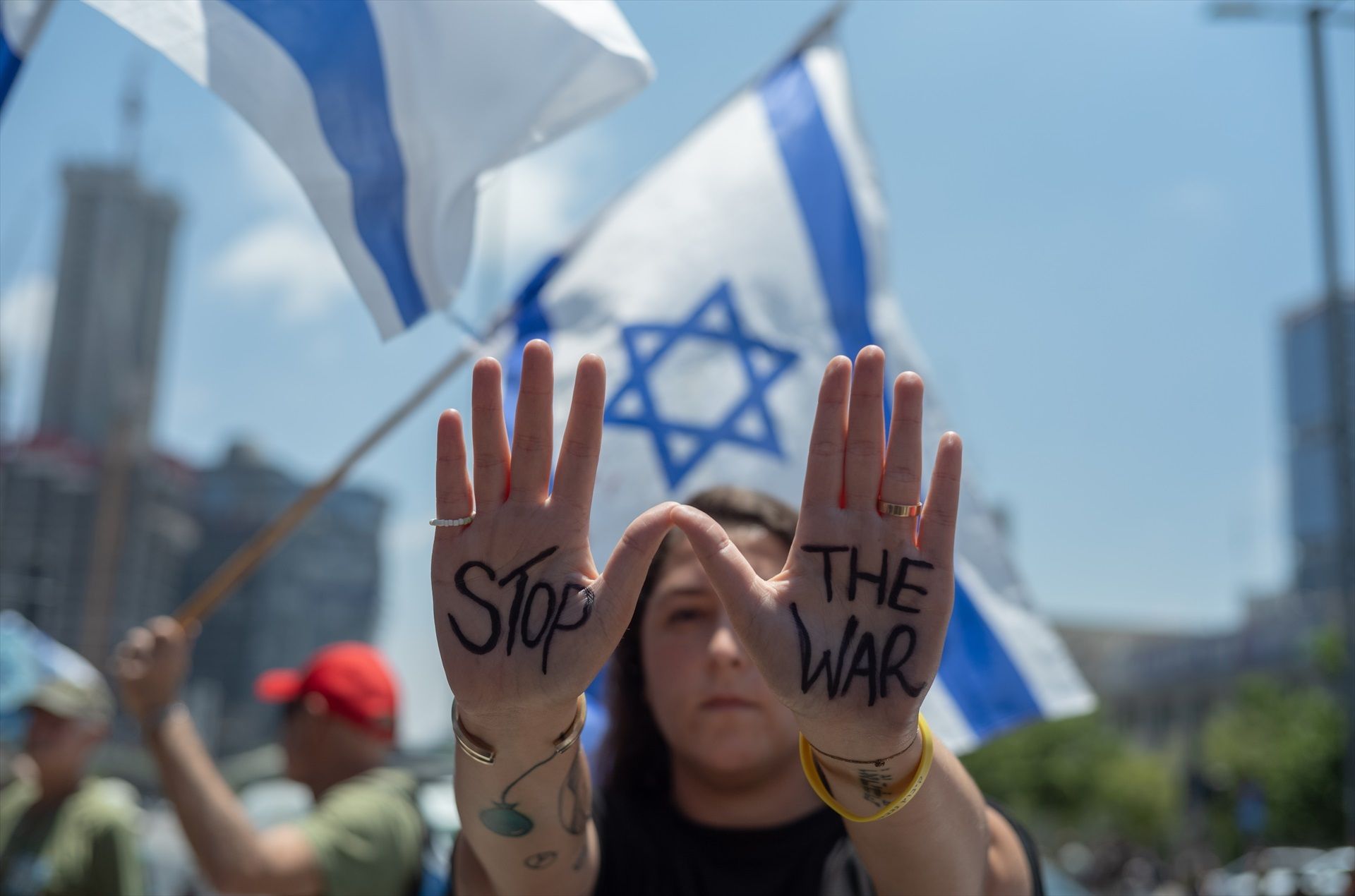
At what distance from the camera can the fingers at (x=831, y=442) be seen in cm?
169

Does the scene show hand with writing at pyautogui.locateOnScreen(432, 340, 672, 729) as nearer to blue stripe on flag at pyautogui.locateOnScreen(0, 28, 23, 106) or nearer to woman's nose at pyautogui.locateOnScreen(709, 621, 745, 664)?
woman's nose at pyautogui.locateOnScreen(709, 621, 745, 664)

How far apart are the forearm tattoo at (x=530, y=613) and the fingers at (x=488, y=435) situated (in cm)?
11

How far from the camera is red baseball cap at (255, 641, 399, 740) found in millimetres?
3422

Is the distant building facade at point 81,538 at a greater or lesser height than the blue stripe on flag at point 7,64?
lesser

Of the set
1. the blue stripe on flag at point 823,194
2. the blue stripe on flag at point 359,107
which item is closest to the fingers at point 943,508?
the blue stripe on flag at point 359,107

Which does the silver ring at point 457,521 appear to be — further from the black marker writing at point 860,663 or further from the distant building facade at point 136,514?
the distant building facade at point 136,514

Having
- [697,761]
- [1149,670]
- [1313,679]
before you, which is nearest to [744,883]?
[697,761]

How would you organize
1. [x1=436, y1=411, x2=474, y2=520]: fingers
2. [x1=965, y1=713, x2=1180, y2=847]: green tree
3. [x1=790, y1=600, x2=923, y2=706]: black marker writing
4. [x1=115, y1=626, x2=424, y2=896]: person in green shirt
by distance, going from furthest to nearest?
[x1=965, y1=713, x2=1180, y2=847]: green tree
[x1=115, y1=626, x2=424, y2=896]: person in green shirt
[x1=436, y1=411, x2=474, y2=520]: fingers
[x1=790, y1=600, x2=923, y2=706]: black marker writing

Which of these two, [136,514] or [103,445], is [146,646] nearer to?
[136,514]

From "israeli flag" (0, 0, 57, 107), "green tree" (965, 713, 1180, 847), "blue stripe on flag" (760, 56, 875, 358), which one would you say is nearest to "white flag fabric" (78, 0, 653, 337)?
"israeli flag" (0, 0, 57, 107)

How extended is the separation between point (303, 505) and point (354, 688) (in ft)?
2.01

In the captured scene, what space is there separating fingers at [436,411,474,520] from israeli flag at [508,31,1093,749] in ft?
5.27

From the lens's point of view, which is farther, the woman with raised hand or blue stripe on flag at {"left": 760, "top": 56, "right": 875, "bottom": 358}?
blue stripe on flag at {"left": 760, "top": 56, "right": 875, "bottom": 358}

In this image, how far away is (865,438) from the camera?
1.69 metres
